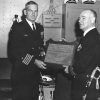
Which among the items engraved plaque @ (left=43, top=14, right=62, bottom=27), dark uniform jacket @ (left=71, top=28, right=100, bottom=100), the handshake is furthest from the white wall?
dark uniform jacket @ (left=71, top=28, right=100, bottom=100)

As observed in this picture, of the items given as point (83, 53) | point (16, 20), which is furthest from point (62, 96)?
point (16, 20)

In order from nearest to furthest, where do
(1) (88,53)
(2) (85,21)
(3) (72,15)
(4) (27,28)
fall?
1. (1) (88,53)
2. (2) (85,21)
3. (4) (27,28)
4. (3) (72,15)

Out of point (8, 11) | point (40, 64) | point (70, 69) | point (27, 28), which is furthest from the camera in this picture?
point (8, 11)

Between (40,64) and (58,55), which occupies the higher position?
(58,55)

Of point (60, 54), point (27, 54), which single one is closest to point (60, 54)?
point (60, 54)

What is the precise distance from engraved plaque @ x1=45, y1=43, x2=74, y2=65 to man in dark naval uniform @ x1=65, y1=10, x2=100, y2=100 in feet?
0.41

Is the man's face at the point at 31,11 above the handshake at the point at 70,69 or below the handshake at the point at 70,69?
above

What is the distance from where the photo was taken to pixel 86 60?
295cm

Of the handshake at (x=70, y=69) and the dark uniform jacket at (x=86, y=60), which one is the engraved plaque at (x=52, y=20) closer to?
the handshake at (x=70, y=69)

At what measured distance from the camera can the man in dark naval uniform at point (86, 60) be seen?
116 inches

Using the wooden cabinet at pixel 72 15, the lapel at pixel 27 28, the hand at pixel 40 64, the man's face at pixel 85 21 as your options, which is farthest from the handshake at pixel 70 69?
the wooden cabinet at pixel 72 15

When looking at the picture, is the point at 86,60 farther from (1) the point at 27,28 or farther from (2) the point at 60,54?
(1) the point at 27,28

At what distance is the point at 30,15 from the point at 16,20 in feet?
4.96

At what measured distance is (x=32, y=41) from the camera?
12.2 feet
